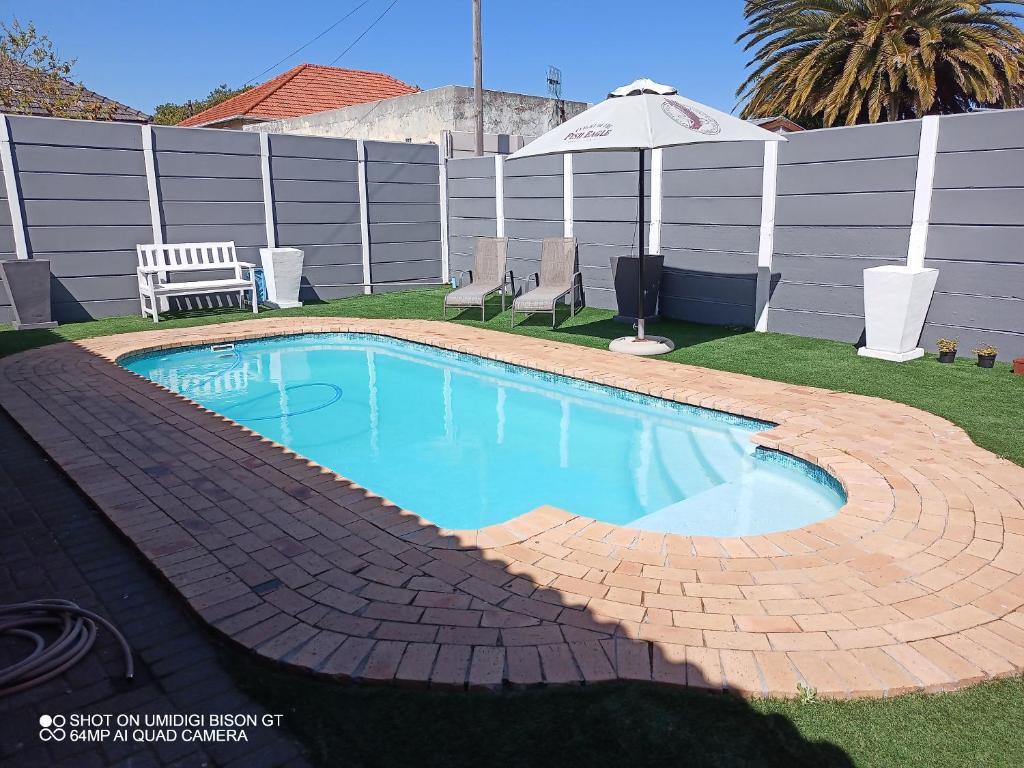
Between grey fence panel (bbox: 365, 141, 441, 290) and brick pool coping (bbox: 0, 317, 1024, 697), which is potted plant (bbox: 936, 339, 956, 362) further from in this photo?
grey fence panel (bbox: 365, 141, 441, 290)

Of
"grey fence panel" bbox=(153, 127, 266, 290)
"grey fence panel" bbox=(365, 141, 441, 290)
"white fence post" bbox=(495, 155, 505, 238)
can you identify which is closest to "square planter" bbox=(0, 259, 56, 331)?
"grey fence panel" bbox=(153, 127, 266, 290)

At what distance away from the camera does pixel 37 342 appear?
368 inches

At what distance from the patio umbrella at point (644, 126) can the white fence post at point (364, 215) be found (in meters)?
6.48

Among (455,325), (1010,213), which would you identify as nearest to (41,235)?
(455,325)

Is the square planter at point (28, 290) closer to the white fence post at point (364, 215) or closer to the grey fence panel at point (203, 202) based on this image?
the grey fence panel at point (203, 202)

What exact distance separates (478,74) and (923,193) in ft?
37.5

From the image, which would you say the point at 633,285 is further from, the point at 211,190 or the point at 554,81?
the point at 554,81

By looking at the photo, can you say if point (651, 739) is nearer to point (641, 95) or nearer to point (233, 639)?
point (233, 639)

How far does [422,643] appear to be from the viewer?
288 centimetres

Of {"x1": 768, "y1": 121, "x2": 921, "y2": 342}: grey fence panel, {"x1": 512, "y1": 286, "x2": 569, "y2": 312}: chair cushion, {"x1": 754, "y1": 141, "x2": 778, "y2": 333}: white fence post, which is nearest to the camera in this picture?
{"x1": 768, "y1": 121, "x2": 921, "y2": 342}: grey fence panel

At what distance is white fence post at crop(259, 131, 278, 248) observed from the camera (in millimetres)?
12195

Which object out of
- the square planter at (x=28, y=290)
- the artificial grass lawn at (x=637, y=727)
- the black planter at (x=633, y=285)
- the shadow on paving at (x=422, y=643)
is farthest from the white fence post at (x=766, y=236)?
the square planter at (x=28, y=290)

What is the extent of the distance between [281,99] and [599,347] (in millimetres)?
20850

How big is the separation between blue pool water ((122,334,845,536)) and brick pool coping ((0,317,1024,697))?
0.52 m
